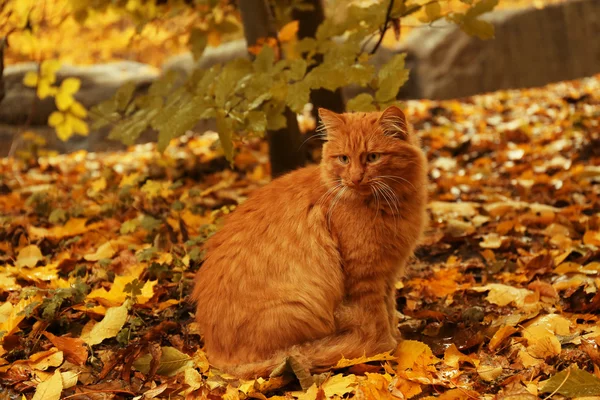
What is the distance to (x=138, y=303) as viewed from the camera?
3.12 m

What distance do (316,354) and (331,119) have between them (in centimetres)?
114

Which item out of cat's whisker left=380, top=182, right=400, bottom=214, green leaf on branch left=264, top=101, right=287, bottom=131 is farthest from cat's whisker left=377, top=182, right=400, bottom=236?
green leaf on branch left=264, top=101, right=287, bottom=131

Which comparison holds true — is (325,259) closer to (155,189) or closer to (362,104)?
(362,104)

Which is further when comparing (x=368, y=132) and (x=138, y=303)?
(x=138, y=303)

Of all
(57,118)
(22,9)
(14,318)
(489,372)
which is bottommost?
(489,372)

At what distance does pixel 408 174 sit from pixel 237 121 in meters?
1.12

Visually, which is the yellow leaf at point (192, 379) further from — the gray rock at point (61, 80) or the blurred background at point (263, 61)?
the gray rock at point (61, 80)

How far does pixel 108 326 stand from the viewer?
286 centimetres

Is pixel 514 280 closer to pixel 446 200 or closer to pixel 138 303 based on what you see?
pixel 446 200

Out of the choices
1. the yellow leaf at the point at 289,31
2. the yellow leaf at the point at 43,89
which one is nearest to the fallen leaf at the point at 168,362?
the yellow leaf at the point at 289,31

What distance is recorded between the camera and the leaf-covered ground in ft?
8.27

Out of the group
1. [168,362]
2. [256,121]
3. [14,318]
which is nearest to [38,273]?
[14,318]

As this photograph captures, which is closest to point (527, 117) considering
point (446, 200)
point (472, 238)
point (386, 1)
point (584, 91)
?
point (584, 91)

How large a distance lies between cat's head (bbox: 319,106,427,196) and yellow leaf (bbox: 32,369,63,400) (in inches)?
59.7
